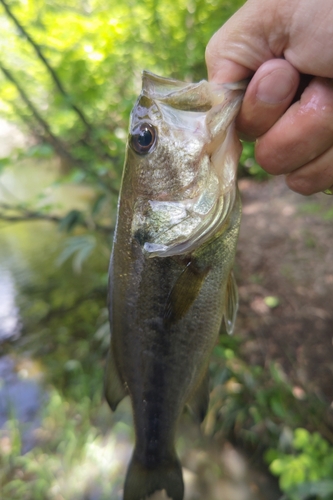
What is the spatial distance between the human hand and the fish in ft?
0.33

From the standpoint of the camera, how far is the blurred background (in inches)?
105

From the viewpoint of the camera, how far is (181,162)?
4.08 feet

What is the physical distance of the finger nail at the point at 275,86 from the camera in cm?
118

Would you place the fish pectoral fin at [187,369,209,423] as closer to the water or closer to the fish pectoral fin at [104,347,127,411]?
the fish pectoral fin at [104,347,127,411]

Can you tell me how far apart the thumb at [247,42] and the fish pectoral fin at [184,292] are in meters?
0.80

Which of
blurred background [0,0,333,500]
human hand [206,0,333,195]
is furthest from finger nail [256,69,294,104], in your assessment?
blurred background [0,0,333,500]

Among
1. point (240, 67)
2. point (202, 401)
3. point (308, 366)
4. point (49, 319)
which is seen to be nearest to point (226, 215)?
point (240, 67)

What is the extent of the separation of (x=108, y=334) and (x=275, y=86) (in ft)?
10.7

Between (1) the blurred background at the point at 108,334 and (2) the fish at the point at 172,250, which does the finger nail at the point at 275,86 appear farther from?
(1) the blurred background at the point at 108,334

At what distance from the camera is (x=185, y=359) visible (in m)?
1.43

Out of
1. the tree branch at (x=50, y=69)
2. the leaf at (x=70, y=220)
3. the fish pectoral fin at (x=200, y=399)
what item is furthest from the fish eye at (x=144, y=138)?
the leaf at (x=70, y=220)

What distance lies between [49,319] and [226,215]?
15.2 feet

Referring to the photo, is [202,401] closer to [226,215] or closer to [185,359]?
[185,359]

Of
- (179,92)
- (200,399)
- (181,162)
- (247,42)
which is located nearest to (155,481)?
(200,399)
